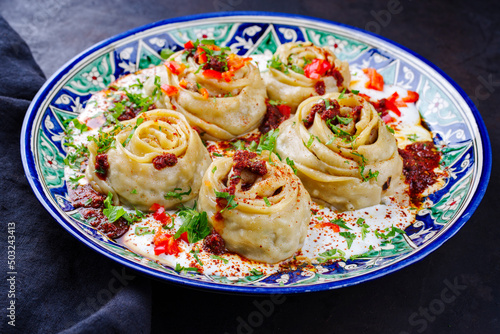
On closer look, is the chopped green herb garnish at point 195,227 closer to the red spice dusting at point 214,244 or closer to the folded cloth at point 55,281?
the red spice dusting at point 214,244

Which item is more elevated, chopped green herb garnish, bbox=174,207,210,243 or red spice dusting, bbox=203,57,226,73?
red spice dusting, bbox=203,57,226,73

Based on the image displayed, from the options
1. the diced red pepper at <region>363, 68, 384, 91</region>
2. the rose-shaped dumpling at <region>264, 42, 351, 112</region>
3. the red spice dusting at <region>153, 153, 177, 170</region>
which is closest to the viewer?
the red spice dusting at <region>153, 153, 177, 170</region>

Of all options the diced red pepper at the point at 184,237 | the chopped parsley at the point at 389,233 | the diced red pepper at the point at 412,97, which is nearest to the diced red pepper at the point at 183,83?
the diced red pepper at the point at 184,237

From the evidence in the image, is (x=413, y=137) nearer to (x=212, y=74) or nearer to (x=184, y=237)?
(x=212, y=74)

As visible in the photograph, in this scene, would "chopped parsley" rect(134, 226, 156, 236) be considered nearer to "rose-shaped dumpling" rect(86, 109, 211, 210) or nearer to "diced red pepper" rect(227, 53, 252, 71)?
"rose-shaped dumpling" rect(86, 109, 211, 210)

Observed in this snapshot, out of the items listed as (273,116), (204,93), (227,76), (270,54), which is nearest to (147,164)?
(204,93)

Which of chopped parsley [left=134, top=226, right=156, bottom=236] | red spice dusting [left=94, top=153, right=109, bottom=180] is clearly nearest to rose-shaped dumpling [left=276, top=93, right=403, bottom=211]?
chopped parsley [left=134, top=226, right=156, bottom=236]
